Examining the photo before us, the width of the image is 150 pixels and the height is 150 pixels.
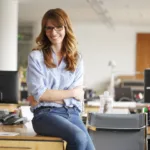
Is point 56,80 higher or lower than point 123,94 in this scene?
A: higher

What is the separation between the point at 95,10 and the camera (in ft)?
34.3

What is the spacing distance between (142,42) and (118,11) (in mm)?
2972

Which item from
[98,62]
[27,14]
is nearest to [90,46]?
[98,62]

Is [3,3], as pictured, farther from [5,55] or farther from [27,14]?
[27,14]

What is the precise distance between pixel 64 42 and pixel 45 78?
258 millimetres

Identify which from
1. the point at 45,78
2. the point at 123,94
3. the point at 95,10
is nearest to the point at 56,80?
the point at 45,78

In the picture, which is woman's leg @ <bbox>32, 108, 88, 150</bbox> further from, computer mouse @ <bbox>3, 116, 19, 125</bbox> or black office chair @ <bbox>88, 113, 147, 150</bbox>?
computer mouse @ <bbox>3, 116, 19, 125</bbox>

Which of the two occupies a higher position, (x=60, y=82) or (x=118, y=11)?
(x=118, y=11)

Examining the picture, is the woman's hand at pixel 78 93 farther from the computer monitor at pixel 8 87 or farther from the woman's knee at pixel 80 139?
the computer monitor at pixel 8 87

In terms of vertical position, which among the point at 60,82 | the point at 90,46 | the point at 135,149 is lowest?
the point at 135,149

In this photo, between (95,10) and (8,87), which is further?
(95,10)

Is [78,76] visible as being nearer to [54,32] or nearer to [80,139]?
[54,32]

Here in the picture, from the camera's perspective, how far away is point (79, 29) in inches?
554

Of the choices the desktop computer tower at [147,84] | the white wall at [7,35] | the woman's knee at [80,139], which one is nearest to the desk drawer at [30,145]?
the woman's knee at [80,139]
